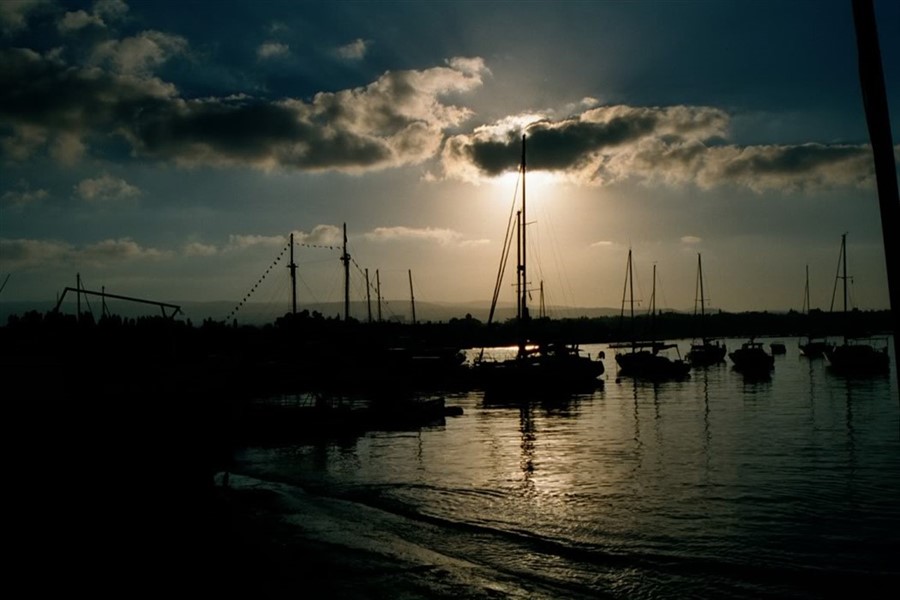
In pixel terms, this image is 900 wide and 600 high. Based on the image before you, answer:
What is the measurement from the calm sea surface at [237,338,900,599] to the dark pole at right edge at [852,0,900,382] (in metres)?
11.9

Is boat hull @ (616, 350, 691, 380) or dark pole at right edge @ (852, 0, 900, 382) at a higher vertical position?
dark pole at right edge @ (852, 0, 900, 382)

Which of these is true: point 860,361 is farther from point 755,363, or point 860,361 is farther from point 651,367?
point 651,367

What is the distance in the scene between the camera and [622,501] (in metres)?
23.6

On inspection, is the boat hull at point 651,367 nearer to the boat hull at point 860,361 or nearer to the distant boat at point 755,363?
the distant boat at point 755,363

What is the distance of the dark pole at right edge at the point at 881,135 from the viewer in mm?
4711

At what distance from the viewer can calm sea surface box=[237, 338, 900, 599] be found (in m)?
15.9

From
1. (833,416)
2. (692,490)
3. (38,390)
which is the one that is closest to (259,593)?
(38,390)

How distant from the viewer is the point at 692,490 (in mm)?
25156

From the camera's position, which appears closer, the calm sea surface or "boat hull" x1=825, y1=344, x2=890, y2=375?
the calm sea surface

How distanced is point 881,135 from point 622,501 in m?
20.9

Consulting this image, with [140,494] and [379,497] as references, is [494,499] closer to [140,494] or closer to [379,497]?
[379,497]

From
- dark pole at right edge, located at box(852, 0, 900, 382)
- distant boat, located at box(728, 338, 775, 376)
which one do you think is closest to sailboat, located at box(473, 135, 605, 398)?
distant boat, located at box(728, 338, 775, 376)

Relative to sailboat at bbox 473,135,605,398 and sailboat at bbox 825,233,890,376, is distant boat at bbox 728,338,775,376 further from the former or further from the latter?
sailboat at bbox 473,135,605,398

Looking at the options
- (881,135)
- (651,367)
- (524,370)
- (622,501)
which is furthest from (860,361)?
(881,135)
